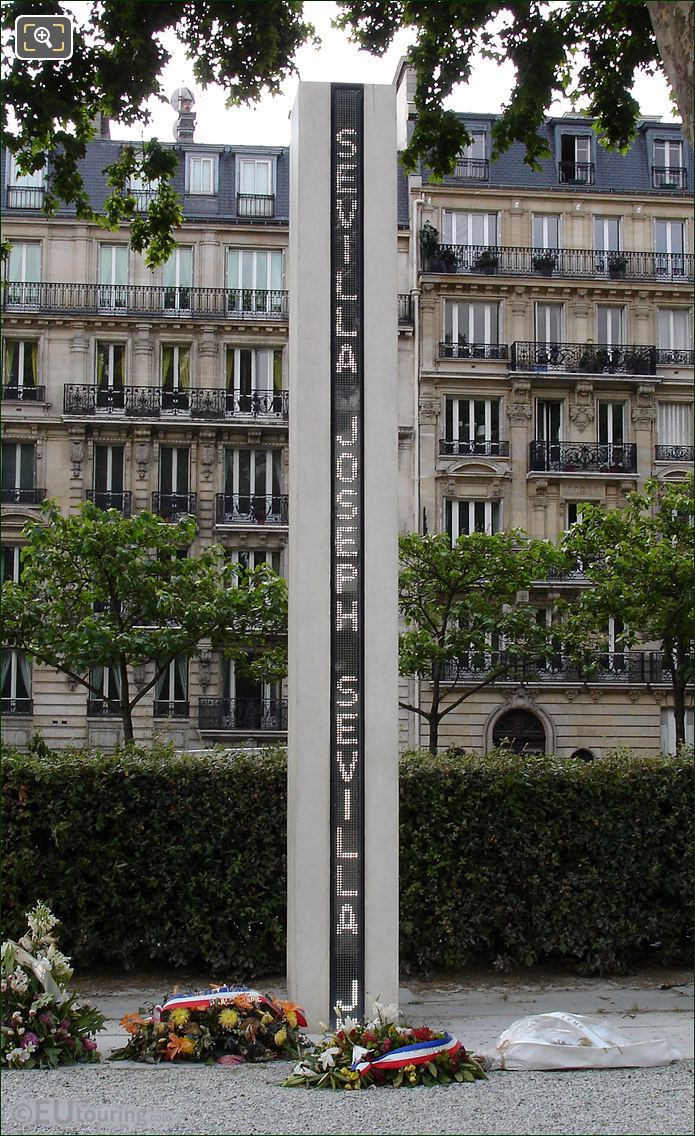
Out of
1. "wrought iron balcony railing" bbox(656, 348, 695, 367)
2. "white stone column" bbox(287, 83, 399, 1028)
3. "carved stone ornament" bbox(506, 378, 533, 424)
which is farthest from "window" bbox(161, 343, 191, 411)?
"white stone column" bbox(287, 83, 399, 1028)

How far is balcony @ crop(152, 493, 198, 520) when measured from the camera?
33.3m

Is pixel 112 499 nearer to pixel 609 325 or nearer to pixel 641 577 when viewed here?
pixel 609 325

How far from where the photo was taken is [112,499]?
1316 inches

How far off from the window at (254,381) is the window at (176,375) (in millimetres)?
1085

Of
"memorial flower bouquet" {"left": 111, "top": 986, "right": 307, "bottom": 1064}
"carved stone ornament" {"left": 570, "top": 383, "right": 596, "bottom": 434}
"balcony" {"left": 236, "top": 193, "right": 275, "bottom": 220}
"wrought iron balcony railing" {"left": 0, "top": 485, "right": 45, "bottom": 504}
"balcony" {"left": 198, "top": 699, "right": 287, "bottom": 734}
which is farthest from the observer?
"carved stone ornament" {"left": 570, "top": 383, "right": 596, "bottom": 434}

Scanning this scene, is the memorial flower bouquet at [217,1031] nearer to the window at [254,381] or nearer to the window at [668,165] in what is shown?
the window at [254,381]

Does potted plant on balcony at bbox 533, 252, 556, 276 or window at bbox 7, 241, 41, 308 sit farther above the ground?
potted plant on balcony at bbox 533, 252, 556, 276

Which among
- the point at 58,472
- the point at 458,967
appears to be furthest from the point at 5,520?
the point at 458,967

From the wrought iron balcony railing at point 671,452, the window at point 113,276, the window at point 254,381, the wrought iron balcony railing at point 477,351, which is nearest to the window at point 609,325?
the wrought iron balcony railing at point 477,351

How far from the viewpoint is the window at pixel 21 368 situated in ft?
110

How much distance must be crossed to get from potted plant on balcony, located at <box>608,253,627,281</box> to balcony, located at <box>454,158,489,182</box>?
4.20 metres

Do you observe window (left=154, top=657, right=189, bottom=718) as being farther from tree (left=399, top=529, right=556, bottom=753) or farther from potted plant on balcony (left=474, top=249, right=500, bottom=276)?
potted plant on balcony (left=474, top=249, right=500, bottom=276)

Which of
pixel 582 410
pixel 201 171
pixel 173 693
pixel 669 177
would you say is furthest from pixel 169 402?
pixel 669 177

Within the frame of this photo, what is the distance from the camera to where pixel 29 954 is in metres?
8.12
